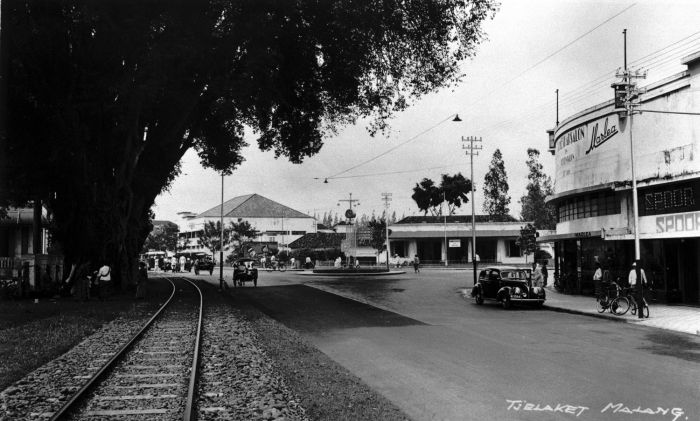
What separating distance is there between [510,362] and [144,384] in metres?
6.05

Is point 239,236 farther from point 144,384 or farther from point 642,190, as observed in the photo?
point 144,384

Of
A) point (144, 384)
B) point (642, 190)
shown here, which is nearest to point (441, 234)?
point (642, 190)

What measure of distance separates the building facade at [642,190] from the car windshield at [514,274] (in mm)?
4018

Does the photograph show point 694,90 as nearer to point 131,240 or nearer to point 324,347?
point 324,347

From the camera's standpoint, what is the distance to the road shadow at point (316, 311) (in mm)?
16766

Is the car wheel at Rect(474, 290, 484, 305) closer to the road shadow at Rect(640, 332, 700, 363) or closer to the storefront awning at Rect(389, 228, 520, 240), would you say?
the road shadow at Rect(640, 332, 700, 363)

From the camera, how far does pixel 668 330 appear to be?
15.6 metres

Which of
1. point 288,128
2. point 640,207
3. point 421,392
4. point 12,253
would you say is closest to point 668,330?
point 640,207

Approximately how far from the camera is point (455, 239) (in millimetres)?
71375

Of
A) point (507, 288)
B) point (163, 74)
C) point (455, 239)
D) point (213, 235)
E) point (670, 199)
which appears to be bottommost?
point (507, 288)

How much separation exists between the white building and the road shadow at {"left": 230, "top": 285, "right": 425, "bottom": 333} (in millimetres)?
90171

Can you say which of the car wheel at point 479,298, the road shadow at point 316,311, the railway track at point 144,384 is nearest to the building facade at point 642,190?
the car wheel at point 479,298

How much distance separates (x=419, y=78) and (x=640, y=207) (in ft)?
33.1

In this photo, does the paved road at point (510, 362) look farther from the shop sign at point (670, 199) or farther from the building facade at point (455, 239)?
the building facade at point (455, 239)
